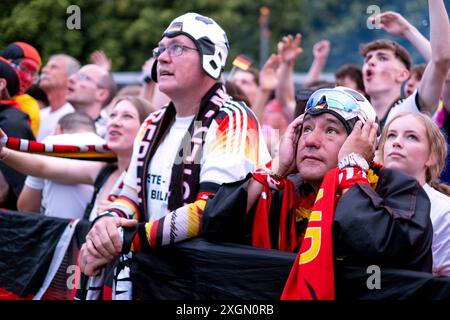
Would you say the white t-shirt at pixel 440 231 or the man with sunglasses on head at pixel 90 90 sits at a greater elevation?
the man with sunglasses on head at pixel 90 90

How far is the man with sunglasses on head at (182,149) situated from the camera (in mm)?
3957

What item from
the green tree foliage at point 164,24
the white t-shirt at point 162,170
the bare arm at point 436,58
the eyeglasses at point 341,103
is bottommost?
the white t-shirt at point 162,170

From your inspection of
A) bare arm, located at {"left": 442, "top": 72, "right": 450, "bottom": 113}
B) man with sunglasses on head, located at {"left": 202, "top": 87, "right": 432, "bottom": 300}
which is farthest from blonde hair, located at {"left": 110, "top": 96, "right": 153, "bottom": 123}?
bare arm, located at {"left": 442, "top": 72, "right": 450, "bottom": 113}

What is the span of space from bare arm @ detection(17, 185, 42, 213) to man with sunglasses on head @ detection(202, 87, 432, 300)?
100 inches

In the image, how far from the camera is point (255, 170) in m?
3.93

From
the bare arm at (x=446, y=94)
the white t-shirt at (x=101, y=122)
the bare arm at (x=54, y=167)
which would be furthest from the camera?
the white t-shirt at (x=101, y=122)

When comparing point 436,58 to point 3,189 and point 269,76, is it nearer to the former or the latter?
point 269,76

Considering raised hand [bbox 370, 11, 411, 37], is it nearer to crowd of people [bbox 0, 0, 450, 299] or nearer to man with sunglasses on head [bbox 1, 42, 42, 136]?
crowd of people [bbox 0, 0, 450, 299]

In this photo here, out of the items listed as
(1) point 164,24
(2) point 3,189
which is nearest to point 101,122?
(2) point 3,189

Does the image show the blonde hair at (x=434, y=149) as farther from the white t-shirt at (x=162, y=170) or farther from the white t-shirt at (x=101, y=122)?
the white t-shirt at (x=101, y=122)

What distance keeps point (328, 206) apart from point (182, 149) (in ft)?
4.82

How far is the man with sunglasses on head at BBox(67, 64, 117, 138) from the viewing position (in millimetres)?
7531

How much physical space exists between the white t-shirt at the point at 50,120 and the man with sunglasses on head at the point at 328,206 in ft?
14.8

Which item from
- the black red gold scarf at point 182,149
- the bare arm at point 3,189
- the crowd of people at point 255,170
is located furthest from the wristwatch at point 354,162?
the bare arm at point 3,189
